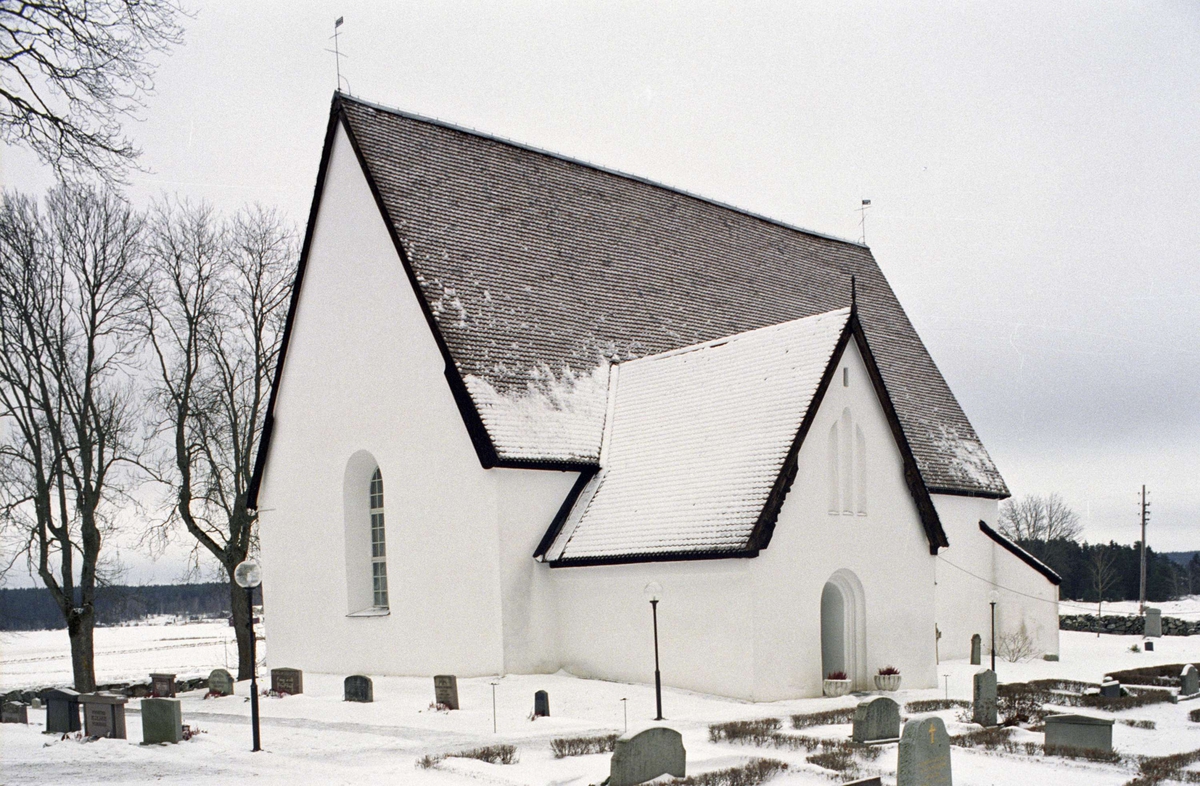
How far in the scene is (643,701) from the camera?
61.6ft

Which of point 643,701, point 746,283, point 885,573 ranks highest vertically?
point 746,283

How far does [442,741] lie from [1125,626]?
39744mm

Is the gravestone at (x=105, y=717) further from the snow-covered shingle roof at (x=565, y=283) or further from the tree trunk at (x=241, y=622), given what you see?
the tree trunk at (x=241, y=622)

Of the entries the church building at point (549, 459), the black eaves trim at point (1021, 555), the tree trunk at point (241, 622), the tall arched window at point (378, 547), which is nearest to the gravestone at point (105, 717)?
the church building at point (549, 459)

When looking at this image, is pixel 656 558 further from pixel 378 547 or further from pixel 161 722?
pixel 161 722

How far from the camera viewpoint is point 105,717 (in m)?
15.8

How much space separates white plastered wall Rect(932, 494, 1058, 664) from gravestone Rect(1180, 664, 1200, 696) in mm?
7782

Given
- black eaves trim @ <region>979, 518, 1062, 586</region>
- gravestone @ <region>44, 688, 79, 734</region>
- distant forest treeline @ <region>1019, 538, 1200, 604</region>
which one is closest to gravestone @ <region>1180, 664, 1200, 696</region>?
black eaves trim @ <region>979, 518, 1062, 586</region>

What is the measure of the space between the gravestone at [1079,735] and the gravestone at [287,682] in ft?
44.9

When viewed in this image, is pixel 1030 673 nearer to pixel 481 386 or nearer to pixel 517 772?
pixel 481 386

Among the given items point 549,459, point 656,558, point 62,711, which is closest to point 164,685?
point 62,711

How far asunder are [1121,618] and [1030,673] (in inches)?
917

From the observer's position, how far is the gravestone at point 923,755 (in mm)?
11531

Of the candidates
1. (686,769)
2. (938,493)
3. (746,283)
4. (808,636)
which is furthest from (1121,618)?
(686,769)
